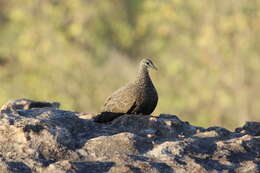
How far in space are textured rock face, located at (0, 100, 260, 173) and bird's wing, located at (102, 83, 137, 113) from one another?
1309 millimetres

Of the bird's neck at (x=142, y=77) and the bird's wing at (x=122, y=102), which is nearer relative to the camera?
the bird's wing at (x=122, y=102)

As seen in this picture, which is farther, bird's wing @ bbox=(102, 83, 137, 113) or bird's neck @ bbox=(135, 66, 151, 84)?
bird's neck @ bbox=(135, 66, 151, 84)

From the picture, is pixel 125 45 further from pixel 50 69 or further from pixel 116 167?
pixel 116 167

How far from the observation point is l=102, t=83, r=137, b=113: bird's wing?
33.2 feet

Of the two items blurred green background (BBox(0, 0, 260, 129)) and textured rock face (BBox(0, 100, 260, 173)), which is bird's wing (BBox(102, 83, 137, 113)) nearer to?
textured rock face (BBox(0, 100, 260, 173))

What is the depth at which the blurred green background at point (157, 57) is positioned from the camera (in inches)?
1016

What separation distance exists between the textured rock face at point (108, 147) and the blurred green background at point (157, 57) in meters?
16.8

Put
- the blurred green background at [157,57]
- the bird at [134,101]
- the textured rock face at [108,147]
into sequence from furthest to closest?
the blurred green background at [157,57] < the bird at [134,101] < the textured rock face at [108,147]

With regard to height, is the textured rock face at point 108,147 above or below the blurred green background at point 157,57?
below

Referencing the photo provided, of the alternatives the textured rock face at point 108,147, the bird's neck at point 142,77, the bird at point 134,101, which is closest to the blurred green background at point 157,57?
the bird's neck at point 142,77

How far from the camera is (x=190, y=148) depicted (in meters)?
8.04

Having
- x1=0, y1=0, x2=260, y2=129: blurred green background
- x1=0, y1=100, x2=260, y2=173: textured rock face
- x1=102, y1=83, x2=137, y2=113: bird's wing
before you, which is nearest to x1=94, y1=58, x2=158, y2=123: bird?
x1=102, y1=83, x2=137, y2=113: bird's wing

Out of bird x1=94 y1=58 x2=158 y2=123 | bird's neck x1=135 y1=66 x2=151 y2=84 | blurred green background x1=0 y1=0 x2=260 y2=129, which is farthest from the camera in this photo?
blurred green background x1=0 y1=0 x2=260 y2=129

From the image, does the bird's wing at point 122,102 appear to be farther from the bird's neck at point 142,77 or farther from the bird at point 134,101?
the bird's neck at point 142,77
